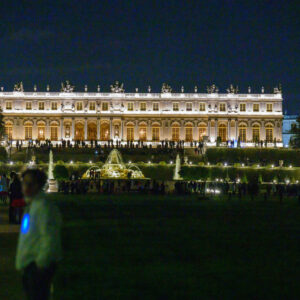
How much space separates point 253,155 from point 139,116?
20707 millimetres

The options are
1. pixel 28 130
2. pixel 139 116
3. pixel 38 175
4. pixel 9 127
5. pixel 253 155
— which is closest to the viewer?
pixel 38 175

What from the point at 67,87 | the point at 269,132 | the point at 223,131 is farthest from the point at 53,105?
the point at 269,132

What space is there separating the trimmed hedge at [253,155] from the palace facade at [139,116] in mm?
15134

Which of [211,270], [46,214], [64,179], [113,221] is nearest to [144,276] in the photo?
[211,270]

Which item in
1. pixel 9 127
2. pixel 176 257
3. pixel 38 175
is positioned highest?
pixel 9 127

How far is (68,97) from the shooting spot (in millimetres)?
78062

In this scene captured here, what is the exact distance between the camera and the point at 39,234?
18.3 feet

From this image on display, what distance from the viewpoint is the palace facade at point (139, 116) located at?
77.9 metres

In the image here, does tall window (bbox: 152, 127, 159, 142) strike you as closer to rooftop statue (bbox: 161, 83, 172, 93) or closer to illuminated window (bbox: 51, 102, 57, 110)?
rooftop statue (bbox: 161, 83, 172, 93)

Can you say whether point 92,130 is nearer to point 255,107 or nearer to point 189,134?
point 189,134

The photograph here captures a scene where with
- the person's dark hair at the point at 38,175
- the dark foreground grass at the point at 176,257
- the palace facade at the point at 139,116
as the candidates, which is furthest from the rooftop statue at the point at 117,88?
the person's dark hair at the point at 38,175

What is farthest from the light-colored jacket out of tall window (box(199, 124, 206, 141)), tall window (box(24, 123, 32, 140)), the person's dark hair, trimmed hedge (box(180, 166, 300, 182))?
tall window (box(24, 123, 32, 140))

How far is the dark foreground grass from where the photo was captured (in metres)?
8.33

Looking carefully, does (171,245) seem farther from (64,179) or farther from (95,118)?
(95,118)
